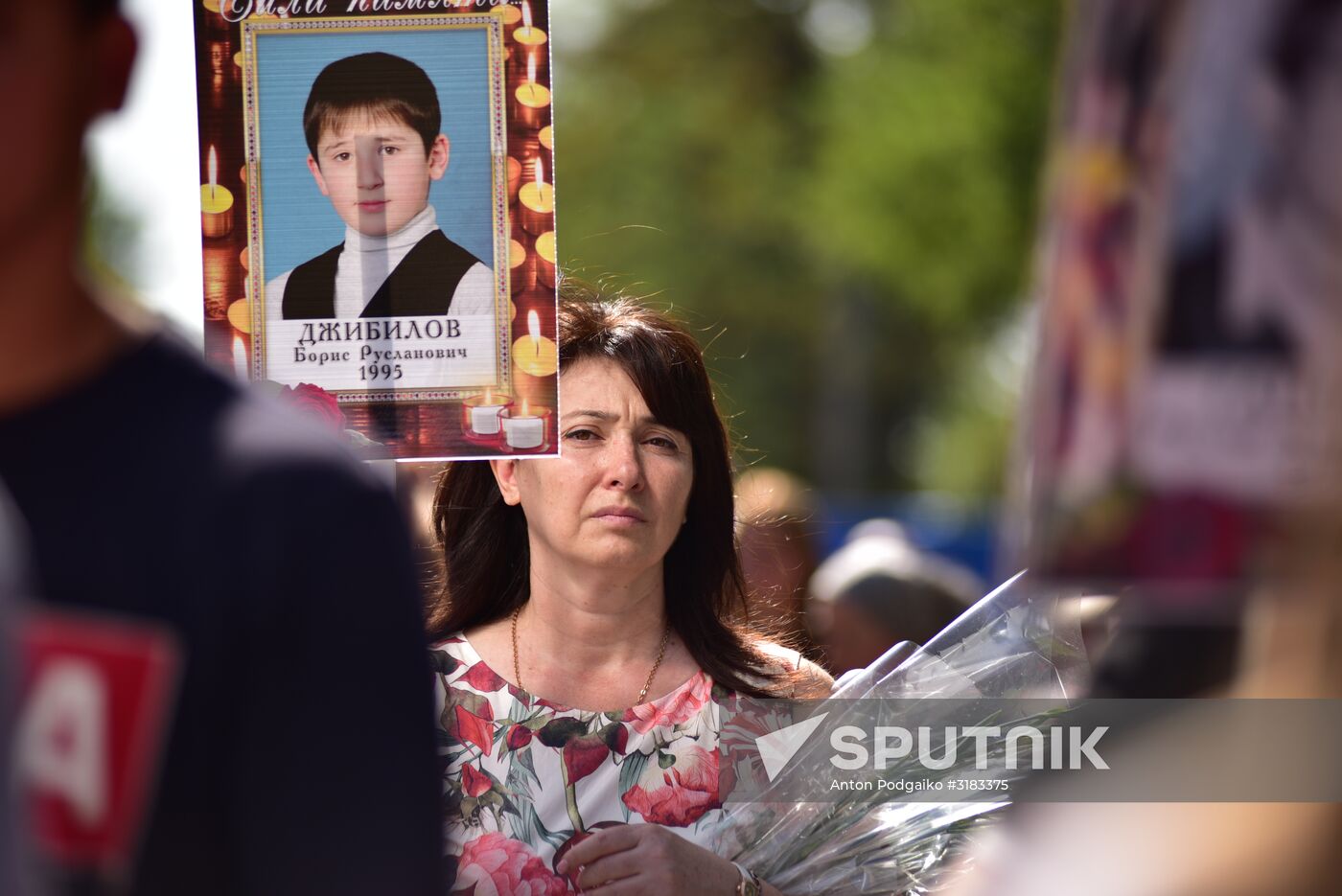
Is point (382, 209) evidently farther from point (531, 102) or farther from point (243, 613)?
point (243, 613)

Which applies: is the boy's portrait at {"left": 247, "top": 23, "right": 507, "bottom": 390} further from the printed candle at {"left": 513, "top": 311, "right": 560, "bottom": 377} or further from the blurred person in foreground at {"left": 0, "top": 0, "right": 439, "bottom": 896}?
the blurred person in foreground at {"left": 0, "top": 0, "right": 439, "bottom": 896}

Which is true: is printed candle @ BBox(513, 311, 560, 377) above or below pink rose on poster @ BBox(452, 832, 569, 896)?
above

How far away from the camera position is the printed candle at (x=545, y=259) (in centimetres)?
242

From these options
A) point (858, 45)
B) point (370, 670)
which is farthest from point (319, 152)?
point (858, 45)

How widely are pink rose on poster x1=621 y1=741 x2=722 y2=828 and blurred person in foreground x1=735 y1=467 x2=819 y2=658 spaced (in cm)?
61

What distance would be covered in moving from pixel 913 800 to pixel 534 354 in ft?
2.81

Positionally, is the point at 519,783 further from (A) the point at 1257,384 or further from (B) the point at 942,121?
(B) the point at 942,121

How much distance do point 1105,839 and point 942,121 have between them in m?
15.1

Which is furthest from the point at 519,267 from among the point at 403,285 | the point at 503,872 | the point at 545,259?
the point at 503,872

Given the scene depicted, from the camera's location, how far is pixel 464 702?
8.69ft

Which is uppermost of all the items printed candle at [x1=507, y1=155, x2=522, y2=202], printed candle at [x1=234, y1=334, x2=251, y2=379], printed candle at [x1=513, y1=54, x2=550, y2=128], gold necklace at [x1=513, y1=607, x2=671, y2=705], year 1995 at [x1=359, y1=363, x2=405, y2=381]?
printed candle at [x1=513, y1=54, x2=550, y2=128]

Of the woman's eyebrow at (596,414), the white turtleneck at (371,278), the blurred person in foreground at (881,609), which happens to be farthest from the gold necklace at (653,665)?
the blurred person in foreground at (881,609)

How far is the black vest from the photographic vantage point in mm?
2408

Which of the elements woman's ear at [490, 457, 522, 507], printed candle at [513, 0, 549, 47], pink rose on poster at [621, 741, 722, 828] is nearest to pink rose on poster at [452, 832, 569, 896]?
pink rose on poster at [621, 741, 722, 828]
